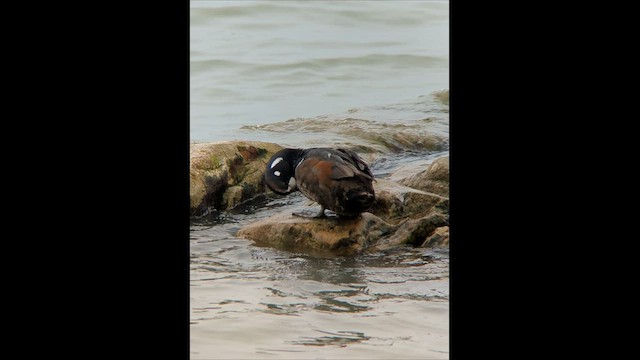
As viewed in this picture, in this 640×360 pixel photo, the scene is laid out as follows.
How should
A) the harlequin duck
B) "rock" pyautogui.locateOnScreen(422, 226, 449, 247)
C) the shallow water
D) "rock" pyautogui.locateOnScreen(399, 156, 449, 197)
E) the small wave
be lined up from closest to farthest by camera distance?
the shallow water → the harlequin duck → "rock" pyautogui.locateOnScreen(422, 226, 449, 247) → "rock" pyautogui.locateOnScreen(399, 156, 449, 197) → the small wave

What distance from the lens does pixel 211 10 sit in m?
14.1

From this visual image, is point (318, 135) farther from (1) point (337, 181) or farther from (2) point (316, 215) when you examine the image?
(1) point (337, 181)

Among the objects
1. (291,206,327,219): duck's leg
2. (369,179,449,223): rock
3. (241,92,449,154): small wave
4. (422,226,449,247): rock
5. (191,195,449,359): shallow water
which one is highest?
(241,92,449,154): small wave

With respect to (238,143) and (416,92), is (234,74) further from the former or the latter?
(238,143)

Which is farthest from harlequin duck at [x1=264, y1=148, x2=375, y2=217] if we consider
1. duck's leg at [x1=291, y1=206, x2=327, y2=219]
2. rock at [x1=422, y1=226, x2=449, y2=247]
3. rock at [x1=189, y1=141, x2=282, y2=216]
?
rock at [x1=189, y1=141, x2=282, y2=216]

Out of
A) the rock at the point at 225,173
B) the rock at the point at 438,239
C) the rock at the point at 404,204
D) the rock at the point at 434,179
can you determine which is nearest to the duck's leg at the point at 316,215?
the rock at the point at 404,204

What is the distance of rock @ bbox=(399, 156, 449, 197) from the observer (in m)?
6.53

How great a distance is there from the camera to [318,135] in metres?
8.46

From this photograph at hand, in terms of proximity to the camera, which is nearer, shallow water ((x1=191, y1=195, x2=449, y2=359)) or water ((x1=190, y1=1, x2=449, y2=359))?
shallow water ((x1=191, y1=195, x2=449, y2=359))

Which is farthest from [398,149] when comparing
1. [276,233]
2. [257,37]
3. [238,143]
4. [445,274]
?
[257,37]

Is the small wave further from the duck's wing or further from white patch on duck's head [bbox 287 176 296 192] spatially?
the duck's wing

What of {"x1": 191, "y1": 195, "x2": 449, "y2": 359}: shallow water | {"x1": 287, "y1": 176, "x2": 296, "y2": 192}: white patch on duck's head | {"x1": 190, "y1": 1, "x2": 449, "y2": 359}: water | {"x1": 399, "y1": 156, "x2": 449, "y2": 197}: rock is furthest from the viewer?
{"x1": 399, "y1": 156, "x2": 449, "y2": 197}: rock

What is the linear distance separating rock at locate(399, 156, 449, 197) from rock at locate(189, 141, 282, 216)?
111cm
